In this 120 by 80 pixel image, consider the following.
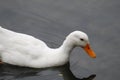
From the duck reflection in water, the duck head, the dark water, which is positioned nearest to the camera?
the duck head

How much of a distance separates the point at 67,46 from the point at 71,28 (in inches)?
46.6

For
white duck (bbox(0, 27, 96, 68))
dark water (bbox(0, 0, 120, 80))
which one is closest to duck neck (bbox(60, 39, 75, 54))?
white duck (bbox(0, 27, 96, 68))

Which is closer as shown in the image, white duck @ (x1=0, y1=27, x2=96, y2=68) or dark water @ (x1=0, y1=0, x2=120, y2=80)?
white duck @ (x1=0, y1=27, x2=96, y2=68)

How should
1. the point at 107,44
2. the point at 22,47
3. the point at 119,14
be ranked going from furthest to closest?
the point at 119,14
the point at 107,44
the point at 22,47

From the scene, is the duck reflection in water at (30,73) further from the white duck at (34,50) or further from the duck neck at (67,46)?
the duck neck at (67,46)

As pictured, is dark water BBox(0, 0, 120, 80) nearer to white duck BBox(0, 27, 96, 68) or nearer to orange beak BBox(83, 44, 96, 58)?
white duck BBox(0, 27, 96, 68)

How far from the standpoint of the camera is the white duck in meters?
7.91

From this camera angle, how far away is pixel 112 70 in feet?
27.0

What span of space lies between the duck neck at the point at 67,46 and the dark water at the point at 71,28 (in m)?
0.35

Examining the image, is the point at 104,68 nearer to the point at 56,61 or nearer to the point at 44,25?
the point at 56,61

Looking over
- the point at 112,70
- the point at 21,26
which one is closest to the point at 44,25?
the point at 21,26

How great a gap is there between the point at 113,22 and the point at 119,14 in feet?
1.10

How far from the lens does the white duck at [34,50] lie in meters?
7.91

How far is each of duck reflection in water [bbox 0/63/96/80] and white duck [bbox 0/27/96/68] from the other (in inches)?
4.3
